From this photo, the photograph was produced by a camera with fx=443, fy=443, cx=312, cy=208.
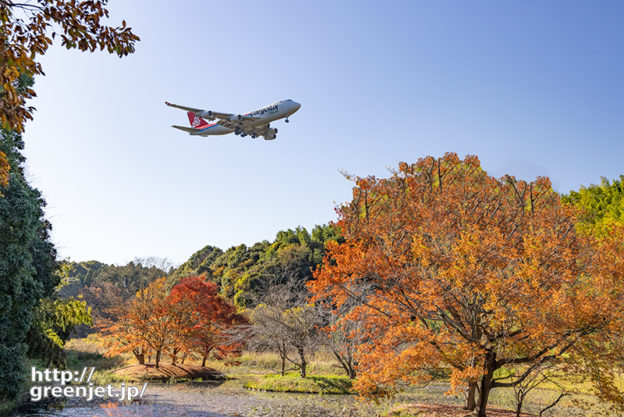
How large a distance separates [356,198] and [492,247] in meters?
4.46

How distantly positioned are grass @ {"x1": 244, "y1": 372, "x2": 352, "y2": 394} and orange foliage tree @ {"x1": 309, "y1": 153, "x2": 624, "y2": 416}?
8097mm

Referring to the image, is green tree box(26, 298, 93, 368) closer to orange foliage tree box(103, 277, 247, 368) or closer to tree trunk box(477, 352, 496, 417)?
orange foliage tree box(103, 277, 247, 368)

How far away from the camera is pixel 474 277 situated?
1128cm

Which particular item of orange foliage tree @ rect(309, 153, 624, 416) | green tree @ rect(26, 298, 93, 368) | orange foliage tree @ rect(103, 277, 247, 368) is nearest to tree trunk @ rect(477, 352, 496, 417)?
orange foliage tree @ rect(309, 153, 624, 416)

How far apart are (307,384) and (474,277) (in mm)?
13991

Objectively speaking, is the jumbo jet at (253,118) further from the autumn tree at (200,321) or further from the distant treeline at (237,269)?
the distant treeline at (237,269)

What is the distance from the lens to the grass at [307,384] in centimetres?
2194

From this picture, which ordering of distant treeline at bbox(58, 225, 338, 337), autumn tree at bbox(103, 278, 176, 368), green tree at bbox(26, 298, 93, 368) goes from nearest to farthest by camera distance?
green tree at bbox(26, 298, 93, 368)
autumn tree at bbox(103, 278, 176, 368)
distant treeline at bbox(58, 225, 338, 337)

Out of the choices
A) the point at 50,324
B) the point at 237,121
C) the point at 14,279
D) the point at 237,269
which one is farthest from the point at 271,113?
the point at 237,269

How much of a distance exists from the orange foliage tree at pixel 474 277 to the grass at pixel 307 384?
8097 millimetres

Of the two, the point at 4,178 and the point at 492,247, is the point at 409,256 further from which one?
the point at 4,178

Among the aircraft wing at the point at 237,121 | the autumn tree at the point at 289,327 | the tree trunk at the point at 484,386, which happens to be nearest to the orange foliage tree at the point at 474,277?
the tree trunk at the point at 484,386

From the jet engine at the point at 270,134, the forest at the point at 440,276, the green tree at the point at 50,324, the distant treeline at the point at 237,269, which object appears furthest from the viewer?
the distant treeline at the point at 237,269

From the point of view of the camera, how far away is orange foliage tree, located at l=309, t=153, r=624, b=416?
440 inches
